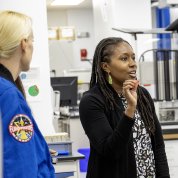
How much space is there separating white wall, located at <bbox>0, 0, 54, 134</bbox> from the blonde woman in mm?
2487

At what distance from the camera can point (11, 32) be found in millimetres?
1392

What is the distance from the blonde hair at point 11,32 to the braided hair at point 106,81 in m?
0.52

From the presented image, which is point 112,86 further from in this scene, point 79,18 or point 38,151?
point 79,18

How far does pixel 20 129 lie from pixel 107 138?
47cm

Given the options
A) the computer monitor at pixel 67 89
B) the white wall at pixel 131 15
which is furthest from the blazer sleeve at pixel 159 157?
the white wall at pixel 131 15

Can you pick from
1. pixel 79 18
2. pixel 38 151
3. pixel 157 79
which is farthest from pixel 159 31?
pixel 79 18

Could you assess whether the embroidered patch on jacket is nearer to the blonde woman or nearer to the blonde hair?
the blonde woman

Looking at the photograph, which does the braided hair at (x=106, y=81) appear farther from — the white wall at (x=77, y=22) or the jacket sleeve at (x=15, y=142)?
the white wall at (x=77, y=22)

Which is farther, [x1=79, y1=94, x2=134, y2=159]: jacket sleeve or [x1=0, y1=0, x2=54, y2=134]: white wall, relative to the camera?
[x1=0, y1=0, x2=54, y2=134]: white wall

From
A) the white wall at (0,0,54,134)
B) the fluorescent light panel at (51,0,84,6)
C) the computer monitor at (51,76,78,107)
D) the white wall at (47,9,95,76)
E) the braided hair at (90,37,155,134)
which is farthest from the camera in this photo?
the white wall at (47,9,95,76)

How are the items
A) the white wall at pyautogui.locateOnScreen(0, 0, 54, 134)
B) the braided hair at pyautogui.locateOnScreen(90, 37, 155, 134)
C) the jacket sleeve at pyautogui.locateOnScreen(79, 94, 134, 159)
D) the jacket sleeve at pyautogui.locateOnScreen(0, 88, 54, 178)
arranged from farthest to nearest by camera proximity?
1. the white wall at pyautogui.locateOnScreen(0, 0, 54, 134)
2. the braided hair at pyautogui.locateOnScreen(90, 37, 155, 134)
3. the jacket sleeve at pyautogui.locateOnScreen(79, 94, 134, 159)
4. the jacket sleeve at pyautogui.locateOnScreen(0, 88, 54, 178)

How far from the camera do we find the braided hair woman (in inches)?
66.6

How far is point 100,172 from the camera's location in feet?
5.70

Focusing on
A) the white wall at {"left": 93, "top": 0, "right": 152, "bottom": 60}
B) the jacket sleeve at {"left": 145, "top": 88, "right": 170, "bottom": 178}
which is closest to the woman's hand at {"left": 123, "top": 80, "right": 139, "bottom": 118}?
the jacket sleeve at {"left": 145, "top": 88, "right": 170, "bottom": 178}
